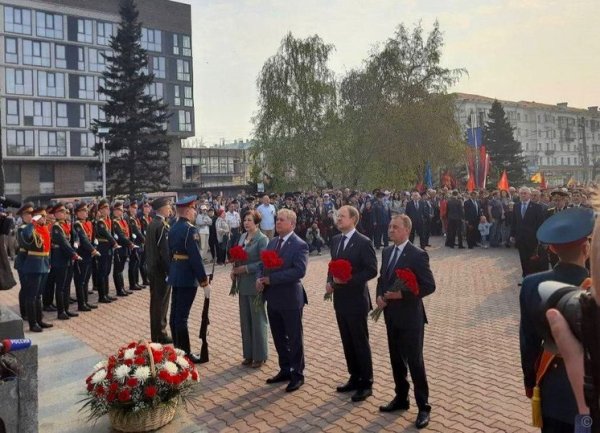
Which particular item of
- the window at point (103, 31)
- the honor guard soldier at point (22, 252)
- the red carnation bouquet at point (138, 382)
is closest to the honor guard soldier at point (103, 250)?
the honor guard soldier at point (22, 252)

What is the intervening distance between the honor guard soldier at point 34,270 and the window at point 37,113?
5471 cm

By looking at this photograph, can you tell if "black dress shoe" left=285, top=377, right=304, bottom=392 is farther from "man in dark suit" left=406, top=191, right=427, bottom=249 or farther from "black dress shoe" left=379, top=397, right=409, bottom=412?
"man in dark suit" left=406, top=191, right=427, bottom=249

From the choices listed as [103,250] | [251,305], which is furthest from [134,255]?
[251,305]

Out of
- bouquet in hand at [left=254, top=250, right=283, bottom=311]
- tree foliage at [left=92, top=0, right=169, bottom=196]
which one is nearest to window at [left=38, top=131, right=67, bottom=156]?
tree foliage at [left=92, top=0, right=169, bottom=196]

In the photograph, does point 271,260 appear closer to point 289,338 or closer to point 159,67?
point 289,338

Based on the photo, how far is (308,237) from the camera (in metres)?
20.6

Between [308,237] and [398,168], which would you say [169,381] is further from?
[398,168]

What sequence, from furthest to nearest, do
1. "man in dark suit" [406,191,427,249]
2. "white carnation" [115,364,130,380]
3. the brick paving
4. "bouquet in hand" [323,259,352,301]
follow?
"man in dark suit" [406,191,427,249] < "bouquet in hand" [323,259,352,301] < the brick paving < "white carnation" [115,364,130,380]

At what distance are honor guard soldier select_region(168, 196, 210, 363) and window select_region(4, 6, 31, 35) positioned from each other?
195 feet

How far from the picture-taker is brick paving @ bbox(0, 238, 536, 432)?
17.5 feet

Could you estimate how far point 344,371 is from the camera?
22.5 ft

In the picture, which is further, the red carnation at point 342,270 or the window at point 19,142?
the window at point 19,142

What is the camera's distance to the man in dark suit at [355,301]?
19.3 feet

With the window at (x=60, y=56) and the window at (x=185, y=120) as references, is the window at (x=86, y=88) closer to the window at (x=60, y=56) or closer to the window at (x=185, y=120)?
the window at (x=60, y=56)
